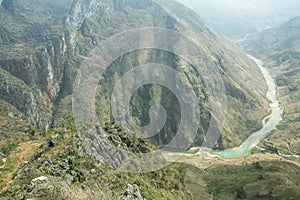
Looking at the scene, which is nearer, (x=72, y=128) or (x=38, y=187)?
(x=38, y=187)

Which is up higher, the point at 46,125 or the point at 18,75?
the point at 18,75

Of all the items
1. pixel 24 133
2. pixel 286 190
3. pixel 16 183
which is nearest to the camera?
pixel 16 183

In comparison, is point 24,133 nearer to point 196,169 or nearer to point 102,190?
point 102,190

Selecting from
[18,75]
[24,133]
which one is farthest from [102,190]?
[18,75]

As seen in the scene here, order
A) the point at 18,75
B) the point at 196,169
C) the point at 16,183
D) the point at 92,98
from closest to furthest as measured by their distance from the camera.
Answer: the point at 16,183 < the point at 196,169 < the point at 18,75 < the point at 92,98

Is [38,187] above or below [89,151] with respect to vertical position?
below

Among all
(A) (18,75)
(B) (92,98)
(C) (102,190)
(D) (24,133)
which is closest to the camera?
(C) (102,190)

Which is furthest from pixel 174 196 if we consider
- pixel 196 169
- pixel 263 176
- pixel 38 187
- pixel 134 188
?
pixel 196 169

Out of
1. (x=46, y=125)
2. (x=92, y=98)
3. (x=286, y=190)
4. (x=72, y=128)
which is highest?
(x=92, y=98)

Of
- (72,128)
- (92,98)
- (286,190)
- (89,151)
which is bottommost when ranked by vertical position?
(286,190)

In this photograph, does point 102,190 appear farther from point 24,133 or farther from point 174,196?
point 24,133
